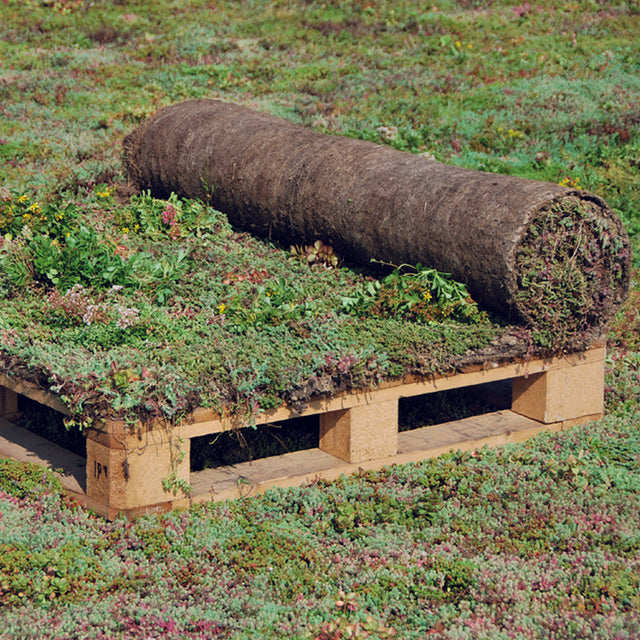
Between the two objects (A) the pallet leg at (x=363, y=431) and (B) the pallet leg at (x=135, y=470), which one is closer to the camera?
(B) the pallet leg at (x=135, y=470)

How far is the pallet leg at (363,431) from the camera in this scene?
6594mm

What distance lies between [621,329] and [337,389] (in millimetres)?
4282

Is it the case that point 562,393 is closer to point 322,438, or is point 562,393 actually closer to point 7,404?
point 322,438

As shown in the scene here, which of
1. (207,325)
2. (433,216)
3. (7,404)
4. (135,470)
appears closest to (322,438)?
(207,325)

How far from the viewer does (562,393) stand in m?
7.43

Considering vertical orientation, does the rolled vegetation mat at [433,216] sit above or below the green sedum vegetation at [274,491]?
above

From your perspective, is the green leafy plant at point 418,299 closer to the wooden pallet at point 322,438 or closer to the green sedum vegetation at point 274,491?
the green sedum vegetation at point 274,491

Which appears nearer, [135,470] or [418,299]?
[135,470]

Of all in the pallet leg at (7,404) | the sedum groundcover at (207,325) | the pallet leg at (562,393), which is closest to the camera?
the sedum groundcover at (207,325)

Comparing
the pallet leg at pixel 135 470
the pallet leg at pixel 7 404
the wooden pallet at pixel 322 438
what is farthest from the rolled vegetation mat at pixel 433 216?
the pallet leg at pixel 7 404

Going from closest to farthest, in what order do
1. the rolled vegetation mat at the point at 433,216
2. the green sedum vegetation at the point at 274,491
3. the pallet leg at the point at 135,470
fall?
1. the green sedum vegetation at the point at 274,491
2. the pallet leg at the point at 135,470
3. the rolled vegetation mat at the point at 433,216

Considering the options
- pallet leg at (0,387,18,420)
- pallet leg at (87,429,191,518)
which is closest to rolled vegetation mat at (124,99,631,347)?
pallet leg at (87,429,191,518)

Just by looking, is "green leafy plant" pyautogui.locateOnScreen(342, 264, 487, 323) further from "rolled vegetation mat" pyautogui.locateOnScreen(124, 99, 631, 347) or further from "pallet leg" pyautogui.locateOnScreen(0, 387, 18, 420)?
"pallet leg" pyautogui.locateOnScreen(0, 387, 18, 420)

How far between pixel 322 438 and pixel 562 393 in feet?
6.90
